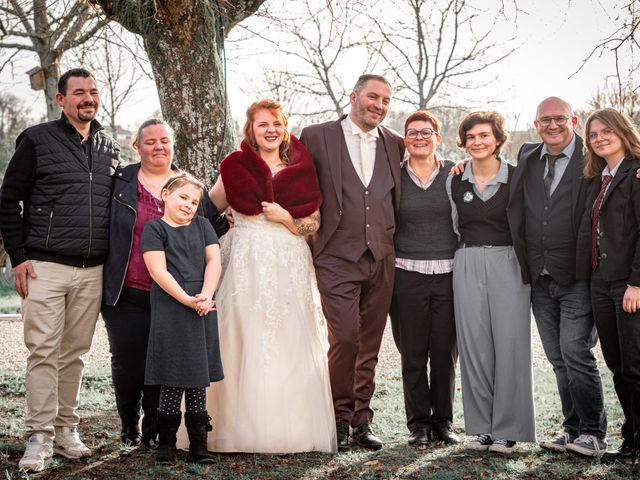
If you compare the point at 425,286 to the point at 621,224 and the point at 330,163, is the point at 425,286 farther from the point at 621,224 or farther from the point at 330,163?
the point at 621,224

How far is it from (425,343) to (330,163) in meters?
1.47

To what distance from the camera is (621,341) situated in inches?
178

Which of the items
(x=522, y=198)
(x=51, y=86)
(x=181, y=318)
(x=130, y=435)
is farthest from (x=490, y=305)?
(x=51, y=86)

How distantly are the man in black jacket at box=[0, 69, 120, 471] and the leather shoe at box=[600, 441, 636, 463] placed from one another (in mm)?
3282

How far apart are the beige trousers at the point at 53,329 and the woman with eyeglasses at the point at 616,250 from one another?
320 cm

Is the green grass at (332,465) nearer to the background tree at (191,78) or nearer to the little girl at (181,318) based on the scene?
the little girl at (181,318)

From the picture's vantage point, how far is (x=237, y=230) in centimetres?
509

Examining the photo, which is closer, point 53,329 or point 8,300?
point 53,329

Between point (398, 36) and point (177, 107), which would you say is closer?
point (177, 107)

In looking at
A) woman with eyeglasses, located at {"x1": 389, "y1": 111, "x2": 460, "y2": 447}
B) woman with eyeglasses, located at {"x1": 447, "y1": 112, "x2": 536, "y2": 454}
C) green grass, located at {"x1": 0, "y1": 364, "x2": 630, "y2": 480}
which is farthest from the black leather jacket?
woman with eyeglasses, located at {"x1": 447, "y1": 112, "x2": 536, "y2": 454}

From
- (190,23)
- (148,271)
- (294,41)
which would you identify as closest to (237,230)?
(148,271)

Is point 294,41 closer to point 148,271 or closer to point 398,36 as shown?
point 398,36

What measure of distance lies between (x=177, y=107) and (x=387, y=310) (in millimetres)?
2375

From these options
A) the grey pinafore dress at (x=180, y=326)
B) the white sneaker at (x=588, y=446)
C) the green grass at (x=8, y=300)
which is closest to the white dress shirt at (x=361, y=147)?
the grey pinafore dress at (x=180, y=326)
